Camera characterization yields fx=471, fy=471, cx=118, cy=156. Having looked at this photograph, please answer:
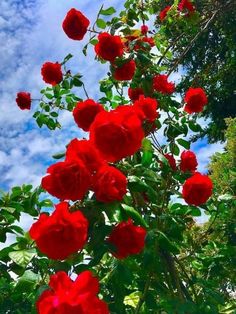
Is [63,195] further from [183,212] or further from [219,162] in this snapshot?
[219,162]

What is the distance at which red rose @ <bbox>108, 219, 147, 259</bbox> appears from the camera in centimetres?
186

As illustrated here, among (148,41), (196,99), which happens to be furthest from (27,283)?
(148,41)

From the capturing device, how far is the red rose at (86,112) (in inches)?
88.4

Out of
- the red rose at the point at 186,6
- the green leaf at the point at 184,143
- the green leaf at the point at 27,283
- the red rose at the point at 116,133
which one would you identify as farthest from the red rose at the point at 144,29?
the green leaf at the point at 27,283

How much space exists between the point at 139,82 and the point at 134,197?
1554 millimetres

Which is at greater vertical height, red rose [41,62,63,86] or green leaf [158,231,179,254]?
red rose [41,62,63,86]

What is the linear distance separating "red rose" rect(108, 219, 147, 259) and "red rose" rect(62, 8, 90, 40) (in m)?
1.95

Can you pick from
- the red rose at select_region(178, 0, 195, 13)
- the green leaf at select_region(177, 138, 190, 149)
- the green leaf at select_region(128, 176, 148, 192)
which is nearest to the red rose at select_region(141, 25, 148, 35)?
the red rose at select_region(178, 0, 195, 13)

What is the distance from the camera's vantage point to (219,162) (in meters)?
6.00

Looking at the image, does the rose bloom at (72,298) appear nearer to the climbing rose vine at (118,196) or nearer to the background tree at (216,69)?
the climbing rose vine at (118,196)

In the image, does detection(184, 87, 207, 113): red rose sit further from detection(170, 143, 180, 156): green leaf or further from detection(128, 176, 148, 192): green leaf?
detection(128, 176, 148, 192): green leaf

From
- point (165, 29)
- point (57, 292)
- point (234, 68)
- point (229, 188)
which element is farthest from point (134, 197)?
point (234, 68)

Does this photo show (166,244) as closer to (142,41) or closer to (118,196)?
(118,196)

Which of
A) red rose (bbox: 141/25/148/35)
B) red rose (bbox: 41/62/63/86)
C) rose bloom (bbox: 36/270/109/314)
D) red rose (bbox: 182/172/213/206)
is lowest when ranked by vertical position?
rose bloom (bbox: 36/270/109/314)
